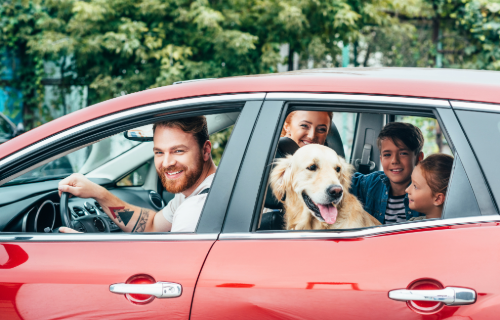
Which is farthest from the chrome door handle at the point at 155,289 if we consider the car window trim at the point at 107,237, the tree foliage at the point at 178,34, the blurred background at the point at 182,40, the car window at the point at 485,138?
the tree foliage at the point at 178,34

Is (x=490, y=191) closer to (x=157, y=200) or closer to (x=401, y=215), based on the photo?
(x=401, y=215)

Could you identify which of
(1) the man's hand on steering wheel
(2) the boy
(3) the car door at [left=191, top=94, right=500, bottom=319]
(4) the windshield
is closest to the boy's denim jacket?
(2) the boy

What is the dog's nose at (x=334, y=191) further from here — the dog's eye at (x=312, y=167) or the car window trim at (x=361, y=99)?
the car window trim at (x=361, y=99)

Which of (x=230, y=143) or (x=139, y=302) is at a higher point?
(x=230, y=143)

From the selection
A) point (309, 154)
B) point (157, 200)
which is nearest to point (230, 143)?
point (309, 154)

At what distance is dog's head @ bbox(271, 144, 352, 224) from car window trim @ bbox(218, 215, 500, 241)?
0.27 metres

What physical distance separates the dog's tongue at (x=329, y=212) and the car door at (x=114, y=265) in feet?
1.28

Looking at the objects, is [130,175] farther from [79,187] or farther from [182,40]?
[182,40]

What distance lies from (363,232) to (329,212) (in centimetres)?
28

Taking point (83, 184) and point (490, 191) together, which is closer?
point (490, 191)

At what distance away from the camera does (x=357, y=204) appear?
169cm

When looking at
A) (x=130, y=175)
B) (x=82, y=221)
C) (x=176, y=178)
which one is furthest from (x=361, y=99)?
(x=130, y=175)

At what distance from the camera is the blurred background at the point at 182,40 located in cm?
696

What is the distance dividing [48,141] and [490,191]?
1.42 metres
